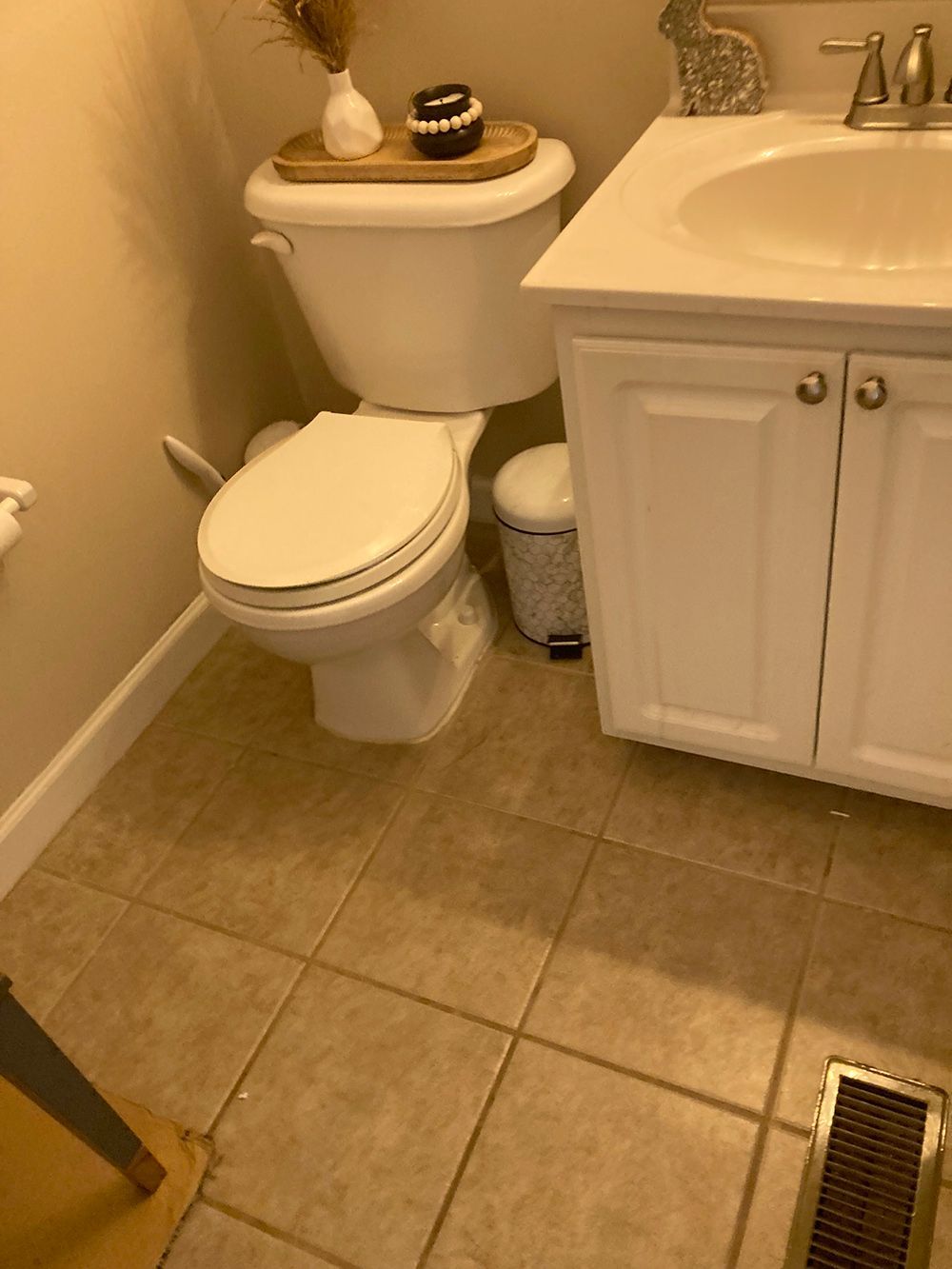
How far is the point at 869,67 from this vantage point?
116 centimetres

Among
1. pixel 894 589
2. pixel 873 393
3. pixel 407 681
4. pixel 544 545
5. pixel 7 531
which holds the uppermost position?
pixel 873 393

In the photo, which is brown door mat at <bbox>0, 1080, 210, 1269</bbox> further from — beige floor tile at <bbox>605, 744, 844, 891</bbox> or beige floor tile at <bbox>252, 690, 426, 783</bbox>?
beige floor tile at <bbox>605, 744, 844, 891</bbox>

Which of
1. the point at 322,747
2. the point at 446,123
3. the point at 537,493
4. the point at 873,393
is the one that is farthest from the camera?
the point at 322,747

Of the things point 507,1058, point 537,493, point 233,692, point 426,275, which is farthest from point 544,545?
point 507,1058

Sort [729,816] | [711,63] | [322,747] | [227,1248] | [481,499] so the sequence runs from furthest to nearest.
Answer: [481,499] → [322,747] → [729,816] → [711,63] → [227,1248]

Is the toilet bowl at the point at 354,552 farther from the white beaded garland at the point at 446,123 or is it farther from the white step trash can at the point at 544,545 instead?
the white beaded garland at the point at 446,123

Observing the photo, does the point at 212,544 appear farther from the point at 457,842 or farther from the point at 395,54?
the point at 395,54

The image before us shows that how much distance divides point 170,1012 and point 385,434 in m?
0.91

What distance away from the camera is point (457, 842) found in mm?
1522

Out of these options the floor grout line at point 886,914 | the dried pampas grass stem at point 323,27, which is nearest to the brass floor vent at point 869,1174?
the floor grout line at point 886,914

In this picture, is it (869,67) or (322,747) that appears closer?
(869,67)

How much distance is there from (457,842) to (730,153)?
40.8 inches

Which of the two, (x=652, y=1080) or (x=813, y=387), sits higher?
(x=813, y=387)

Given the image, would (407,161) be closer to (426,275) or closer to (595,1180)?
(426,275)
